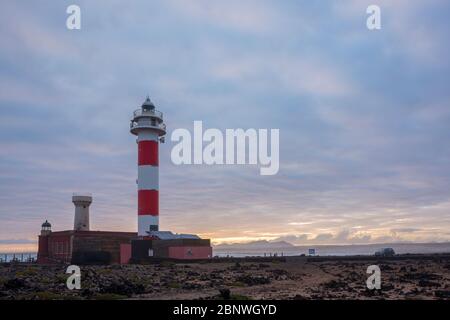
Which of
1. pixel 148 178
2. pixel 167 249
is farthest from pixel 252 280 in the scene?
pixel 148 178

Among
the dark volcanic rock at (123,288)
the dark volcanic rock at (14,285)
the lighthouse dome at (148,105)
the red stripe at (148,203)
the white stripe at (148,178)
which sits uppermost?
the lighthouse dome at (148,105)

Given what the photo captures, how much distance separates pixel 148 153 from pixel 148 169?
6.35 ft

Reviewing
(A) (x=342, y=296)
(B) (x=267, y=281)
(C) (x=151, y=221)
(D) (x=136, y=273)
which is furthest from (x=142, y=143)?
(A) (x=342, y=296)

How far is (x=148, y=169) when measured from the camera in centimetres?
5122

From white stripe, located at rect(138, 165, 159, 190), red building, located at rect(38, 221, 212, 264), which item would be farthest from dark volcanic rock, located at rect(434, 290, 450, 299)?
white stripe, located at rect(138, 165, 159, 190)

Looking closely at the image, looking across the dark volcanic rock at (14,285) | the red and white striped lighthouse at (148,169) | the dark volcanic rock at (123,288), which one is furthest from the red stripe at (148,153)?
the dark volcanic rock at (14,285)

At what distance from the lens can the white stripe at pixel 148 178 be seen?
50.8m

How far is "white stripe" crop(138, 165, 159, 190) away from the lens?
5084 cm

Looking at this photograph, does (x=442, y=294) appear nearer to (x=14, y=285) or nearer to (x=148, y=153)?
(x=14, y=285)

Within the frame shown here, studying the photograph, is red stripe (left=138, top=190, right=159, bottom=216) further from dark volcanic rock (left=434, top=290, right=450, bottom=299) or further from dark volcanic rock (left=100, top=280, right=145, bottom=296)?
dark volcanic rock (left=434, top=290, right=450, bottom=299)

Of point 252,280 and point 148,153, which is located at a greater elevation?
point 148,153

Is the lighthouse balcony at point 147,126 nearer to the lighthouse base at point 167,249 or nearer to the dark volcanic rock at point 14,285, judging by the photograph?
the lighthouse base at point 167,249
